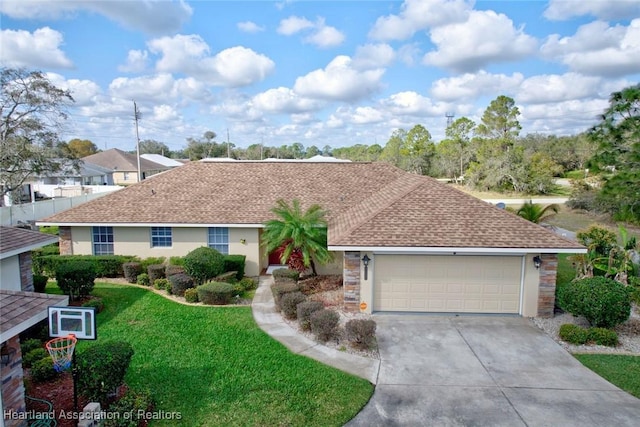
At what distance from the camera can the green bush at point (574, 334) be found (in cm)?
1082

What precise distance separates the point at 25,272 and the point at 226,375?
721 cm

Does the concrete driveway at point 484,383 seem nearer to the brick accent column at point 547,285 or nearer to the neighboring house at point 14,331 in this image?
the brick accent column at point 547,285

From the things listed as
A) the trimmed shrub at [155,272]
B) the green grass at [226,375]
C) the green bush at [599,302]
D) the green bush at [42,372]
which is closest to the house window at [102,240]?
the trimmed shrub at [155,272]

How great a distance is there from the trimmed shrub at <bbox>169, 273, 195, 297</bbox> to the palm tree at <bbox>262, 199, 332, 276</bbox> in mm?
2969

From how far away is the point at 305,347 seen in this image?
10.5 metres

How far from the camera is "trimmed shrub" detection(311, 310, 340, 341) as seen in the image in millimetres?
10633

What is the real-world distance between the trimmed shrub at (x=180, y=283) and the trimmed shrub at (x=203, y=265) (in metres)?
0.25

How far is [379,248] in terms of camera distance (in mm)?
12281

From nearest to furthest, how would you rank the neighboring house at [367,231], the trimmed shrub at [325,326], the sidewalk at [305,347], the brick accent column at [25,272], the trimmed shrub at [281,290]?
1. the sidewalk at [305,347]
2. the trimmed shrub at [325,326]
3. the brick accent column at [25,272]
4. the neighboring house at [367,231]
5. the trimmed shrub at [281,290]

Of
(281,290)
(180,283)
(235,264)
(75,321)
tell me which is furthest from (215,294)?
(75,321)

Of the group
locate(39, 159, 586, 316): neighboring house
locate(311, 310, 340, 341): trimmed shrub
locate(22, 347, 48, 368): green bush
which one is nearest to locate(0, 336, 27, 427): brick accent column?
locate(22, 347, 48, 368): green bush

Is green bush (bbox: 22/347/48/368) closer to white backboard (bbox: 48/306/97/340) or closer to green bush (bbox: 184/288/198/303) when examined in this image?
white backboard (bbox: 48/306/97/340)

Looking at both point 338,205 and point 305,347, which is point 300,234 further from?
point 305,347

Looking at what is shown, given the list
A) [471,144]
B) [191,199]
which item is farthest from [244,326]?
[471,144]
